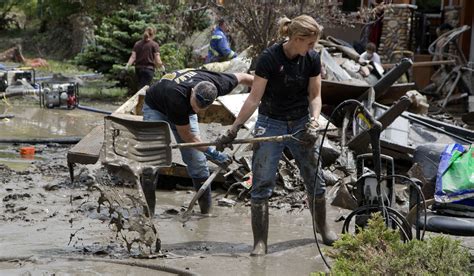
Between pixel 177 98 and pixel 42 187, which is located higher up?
pixel 177 98

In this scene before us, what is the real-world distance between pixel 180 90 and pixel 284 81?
1.20m

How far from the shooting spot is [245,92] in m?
12.3

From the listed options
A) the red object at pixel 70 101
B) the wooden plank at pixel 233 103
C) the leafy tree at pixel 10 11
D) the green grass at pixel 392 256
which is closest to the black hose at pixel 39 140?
the wooden plank at pixel 233 103

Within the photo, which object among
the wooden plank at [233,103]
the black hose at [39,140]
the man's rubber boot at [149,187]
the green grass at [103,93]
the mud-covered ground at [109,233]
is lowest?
the green grass at [103,93]

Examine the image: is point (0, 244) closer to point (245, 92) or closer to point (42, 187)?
point (42, 187)

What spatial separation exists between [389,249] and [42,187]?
548cm

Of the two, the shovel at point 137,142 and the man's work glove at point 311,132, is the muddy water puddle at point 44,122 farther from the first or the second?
the man's work glove at point 311,132

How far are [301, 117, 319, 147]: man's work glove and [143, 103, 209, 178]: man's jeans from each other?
4.90 ft

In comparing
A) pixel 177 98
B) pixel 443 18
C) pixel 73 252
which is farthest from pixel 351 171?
pixel 443 18

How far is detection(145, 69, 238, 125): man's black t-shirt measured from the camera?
23.7 ft

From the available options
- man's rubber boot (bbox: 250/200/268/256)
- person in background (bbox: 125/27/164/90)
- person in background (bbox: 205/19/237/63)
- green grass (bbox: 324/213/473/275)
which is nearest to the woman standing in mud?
man's rubber boot (bbox: 250/200/268/256)

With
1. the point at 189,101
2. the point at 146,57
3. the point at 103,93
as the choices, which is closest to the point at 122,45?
the point at 103,93

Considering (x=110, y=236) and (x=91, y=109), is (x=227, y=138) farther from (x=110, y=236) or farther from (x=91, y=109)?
(x=91, y=109)

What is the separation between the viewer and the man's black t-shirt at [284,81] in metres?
6.33
